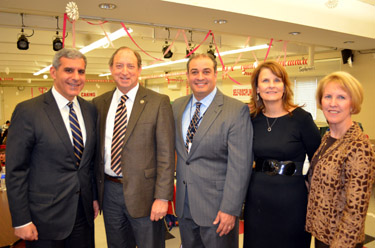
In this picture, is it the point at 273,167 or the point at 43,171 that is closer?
the point at 43,171

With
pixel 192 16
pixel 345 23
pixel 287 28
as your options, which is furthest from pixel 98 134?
pixel 345 23

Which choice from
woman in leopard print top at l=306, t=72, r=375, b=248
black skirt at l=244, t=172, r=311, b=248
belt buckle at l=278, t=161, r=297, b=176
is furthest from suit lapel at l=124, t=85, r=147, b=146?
woman in leopard print top at l=306, t=72, r=375, b=248

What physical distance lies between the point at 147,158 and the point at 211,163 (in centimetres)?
44

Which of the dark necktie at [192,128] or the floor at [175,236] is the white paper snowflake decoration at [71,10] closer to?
the dark necktie at [192,128]

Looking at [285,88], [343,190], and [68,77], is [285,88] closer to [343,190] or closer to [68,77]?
[343,190]

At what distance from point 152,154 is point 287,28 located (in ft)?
13.2

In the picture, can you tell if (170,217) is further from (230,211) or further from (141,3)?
(141,3)

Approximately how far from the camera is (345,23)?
522 centimetres

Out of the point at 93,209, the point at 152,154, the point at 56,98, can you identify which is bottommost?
the point at 93,209

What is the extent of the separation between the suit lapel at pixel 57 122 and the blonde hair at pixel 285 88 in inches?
52.1

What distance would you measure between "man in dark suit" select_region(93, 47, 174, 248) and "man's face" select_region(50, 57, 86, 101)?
25 cm

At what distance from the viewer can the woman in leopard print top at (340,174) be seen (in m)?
1.49

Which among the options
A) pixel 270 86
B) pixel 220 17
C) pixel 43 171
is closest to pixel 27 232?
pixel 43 171

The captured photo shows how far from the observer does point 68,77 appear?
1.91 metres
